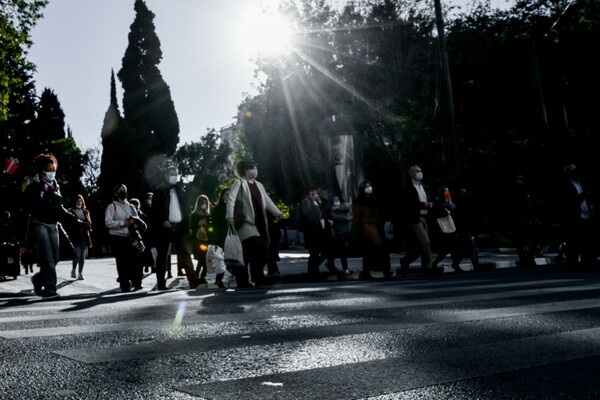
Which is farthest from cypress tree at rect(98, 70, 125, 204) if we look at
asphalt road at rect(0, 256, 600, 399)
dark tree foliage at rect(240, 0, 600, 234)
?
asphalt road at rect(0, 256, 600, 399)

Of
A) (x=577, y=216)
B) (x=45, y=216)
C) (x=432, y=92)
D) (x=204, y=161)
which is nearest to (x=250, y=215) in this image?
(x=45, y=216)

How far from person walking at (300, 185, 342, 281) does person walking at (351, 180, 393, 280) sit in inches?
28.8

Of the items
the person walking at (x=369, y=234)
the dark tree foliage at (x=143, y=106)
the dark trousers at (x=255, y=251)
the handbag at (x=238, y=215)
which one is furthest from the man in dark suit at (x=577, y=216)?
the dark tree foliage at (x=143, y=106)

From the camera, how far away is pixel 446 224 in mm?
A: 13484

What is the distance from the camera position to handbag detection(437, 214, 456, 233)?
529 inches

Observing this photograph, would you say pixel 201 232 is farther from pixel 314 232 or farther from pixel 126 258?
pixel 126 258

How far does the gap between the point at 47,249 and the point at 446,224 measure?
7.32 meters

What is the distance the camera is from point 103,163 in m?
64.4

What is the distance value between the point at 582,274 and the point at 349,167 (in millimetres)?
8837

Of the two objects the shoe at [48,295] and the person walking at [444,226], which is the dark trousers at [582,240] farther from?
the shoe at [48,295]

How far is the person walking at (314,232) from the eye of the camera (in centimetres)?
1351

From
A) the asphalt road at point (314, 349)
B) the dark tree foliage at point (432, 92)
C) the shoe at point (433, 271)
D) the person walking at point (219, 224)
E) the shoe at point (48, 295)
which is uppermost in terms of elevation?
the dark tree foliage at point (432, 92)

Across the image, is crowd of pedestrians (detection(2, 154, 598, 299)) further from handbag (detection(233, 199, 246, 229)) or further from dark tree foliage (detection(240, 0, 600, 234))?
dark tree foliage (detection(240, 0, 600, 234))

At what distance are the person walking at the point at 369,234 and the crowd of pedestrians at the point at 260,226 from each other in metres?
0.02
